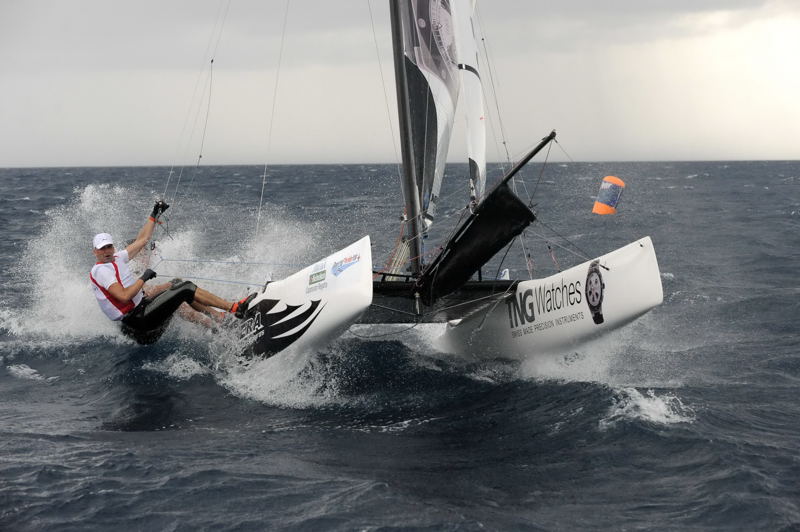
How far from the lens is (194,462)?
164 inches

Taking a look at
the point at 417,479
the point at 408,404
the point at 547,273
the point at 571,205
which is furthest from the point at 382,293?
the point at 571,205

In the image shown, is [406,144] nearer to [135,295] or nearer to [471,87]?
[471,87]

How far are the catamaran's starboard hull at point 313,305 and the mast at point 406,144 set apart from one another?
2.98 feet

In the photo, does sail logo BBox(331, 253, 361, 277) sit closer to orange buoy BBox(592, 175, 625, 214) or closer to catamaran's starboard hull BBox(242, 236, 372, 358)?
catamaran's starboard hull BBox(242, 236, 372, 358)

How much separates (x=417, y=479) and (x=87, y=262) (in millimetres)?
6959

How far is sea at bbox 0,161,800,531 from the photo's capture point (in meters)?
3.62

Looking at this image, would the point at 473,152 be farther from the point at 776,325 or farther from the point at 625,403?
the point at 776,325

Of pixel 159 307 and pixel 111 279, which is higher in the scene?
pixel 111 279

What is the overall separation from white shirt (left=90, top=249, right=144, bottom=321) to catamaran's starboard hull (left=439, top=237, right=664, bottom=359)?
Answer: 8.74ft

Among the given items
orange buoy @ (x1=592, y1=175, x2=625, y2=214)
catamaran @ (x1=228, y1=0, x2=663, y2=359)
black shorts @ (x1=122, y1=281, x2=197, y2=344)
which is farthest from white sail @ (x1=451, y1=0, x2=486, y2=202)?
black shorts @ (x1=122, y1=281, x2=197, y2=344)

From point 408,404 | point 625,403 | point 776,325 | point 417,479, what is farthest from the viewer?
point 776,325

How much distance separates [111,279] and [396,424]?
2.29 meters

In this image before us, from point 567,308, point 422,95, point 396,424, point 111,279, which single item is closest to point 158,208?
point 111,279

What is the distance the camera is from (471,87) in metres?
6.66
